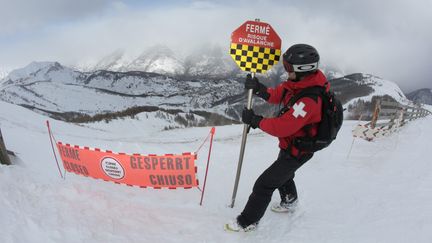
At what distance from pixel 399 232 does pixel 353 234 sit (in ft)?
1.84

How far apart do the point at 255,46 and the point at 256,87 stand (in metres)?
0.73

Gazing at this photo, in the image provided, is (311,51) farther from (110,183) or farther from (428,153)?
(428,153)

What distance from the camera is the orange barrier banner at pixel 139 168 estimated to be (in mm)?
5406

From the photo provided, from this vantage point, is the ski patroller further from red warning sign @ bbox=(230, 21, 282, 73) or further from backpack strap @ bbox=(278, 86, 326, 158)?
backpack strap @ bbox=(278, 86, 326, 158)

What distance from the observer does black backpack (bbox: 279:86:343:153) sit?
3.98 m

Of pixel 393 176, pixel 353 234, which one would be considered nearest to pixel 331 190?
pixel 393 176

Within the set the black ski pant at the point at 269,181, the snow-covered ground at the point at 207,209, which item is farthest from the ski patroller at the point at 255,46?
the snow-covered ground at the point at 207,209

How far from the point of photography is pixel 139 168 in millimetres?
5547

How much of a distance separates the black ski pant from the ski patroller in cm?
94

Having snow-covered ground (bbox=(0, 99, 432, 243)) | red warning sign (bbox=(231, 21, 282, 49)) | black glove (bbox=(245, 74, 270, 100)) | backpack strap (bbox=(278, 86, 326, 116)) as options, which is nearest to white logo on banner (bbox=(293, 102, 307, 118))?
backpack strap (bbox=(278, 86, 326, 116))

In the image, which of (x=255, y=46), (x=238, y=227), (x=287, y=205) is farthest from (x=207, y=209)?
(x=255, y=46)

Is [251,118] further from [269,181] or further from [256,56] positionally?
[256,56]

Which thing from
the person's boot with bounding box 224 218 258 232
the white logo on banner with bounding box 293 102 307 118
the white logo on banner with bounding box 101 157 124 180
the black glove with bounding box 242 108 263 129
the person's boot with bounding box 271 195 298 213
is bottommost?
the person's boot with bounding box 271 195 298 213

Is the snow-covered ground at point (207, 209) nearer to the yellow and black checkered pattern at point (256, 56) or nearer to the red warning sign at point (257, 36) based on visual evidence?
the yellow and black checkered pattern at point (256, 56)
